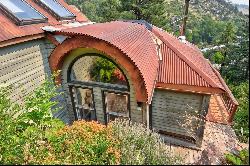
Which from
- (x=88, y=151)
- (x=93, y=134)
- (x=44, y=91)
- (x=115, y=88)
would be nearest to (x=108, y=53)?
(x=115, y=88)

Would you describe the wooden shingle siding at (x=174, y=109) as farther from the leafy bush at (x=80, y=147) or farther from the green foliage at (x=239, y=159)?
the green foliage at (x=239, y=159)

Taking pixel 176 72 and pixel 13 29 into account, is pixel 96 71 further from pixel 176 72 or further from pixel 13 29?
pixel 13 29

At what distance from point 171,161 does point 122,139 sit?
4.78 feet

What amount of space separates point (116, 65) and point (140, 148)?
11.2 feet

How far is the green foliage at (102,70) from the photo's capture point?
879 cm

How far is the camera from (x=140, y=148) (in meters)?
5.78

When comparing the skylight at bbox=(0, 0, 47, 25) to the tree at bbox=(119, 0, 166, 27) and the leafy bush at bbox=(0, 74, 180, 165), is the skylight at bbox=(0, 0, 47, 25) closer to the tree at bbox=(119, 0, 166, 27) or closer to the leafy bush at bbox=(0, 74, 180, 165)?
the leafy bush at bbox=(0, 74, 180, 165)

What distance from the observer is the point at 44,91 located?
7.75m

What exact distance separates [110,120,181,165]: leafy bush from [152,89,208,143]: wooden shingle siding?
8.30 feet

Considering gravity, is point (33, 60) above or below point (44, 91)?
above

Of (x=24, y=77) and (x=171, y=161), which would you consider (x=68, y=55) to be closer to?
(x=24, y=77)

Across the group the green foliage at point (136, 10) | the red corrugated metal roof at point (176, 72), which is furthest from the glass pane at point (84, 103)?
the green foliage at point (136, 10)

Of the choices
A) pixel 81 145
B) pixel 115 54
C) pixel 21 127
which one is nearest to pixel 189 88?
pixel 115 54

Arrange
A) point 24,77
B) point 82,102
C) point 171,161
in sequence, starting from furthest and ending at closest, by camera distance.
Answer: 1. point 82,102
2. point 24,77
3. point 171,161
